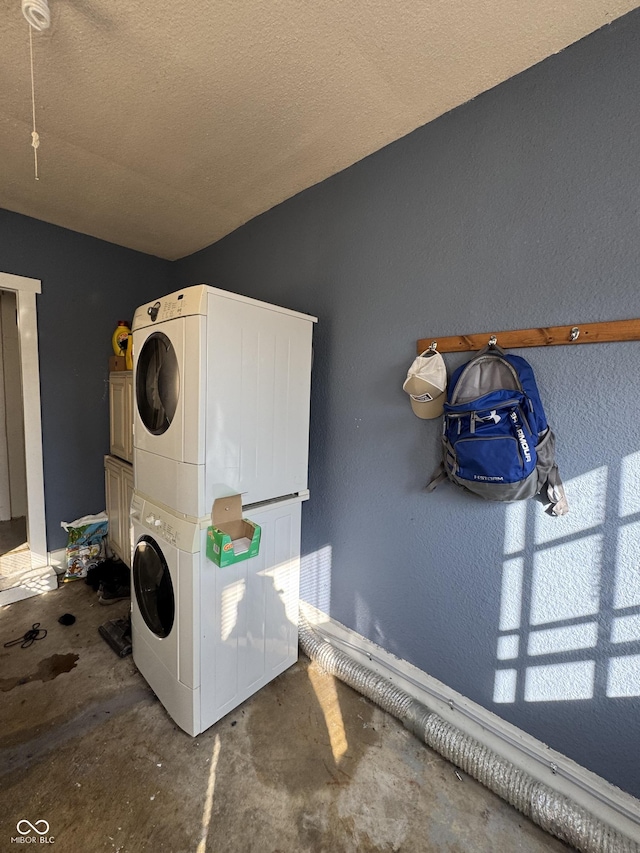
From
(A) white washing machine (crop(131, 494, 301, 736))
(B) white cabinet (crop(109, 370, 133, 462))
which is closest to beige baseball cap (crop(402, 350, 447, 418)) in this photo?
(A) white washing machine (crop(131, 494, 301, 736))

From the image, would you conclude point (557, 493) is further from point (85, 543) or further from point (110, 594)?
point (85, 543)

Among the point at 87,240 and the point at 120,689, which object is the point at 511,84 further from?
the point at 120,689

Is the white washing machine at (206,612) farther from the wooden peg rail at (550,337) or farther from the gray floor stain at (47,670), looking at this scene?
the wooden peg rail at (550,337)

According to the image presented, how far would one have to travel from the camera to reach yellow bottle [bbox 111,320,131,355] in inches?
103

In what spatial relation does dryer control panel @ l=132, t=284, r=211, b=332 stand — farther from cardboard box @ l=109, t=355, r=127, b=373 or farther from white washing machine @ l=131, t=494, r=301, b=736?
cardboard box @ l=109, t=355, r=127, b=373

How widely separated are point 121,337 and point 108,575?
1.69 m

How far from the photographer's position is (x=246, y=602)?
5.27 feet

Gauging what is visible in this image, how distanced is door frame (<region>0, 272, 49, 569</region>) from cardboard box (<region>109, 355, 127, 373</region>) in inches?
18.0

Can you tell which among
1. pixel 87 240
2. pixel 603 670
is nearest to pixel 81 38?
pixel 87 240

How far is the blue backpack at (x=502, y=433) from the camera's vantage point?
120cm

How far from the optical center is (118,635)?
2.03 m

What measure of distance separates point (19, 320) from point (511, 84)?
9.93ft

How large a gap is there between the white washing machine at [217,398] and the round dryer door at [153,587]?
10.4 inches

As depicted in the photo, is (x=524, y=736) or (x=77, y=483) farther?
(x=77, y=483)
